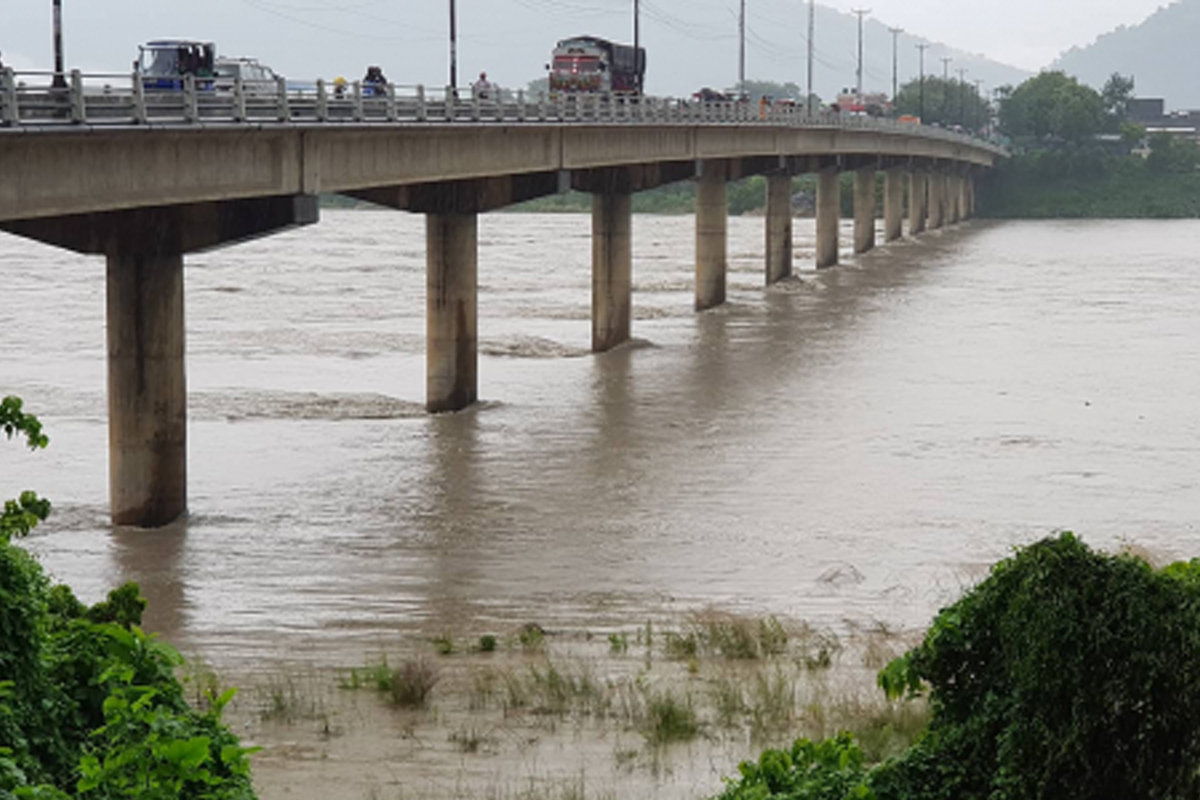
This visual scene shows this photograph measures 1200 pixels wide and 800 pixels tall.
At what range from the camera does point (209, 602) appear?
2616 cm

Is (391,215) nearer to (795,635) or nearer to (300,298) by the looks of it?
(300,298)

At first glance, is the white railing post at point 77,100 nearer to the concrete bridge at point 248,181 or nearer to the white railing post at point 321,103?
the concrete bridge at point 248,181

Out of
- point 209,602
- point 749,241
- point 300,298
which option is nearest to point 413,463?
point 209,602

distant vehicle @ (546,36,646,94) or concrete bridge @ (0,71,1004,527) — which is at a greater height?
distant vehicle @ (546,36,646,94)

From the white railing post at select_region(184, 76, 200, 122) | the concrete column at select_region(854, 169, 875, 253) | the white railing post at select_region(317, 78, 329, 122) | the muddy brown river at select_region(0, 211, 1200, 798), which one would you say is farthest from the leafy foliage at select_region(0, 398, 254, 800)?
the concrete column at select_region(854, 169, 875, 253)

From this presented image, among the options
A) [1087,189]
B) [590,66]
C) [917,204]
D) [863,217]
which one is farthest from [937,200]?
[590,66]

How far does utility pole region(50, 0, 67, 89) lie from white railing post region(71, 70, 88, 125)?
182mm

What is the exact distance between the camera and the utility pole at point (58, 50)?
25.3 meters

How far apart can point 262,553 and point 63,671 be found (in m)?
17.5

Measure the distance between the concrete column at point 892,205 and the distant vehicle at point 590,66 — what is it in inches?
1927

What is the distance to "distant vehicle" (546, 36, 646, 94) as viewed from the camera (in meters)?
69.4

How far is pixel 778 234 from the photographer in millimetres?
85500

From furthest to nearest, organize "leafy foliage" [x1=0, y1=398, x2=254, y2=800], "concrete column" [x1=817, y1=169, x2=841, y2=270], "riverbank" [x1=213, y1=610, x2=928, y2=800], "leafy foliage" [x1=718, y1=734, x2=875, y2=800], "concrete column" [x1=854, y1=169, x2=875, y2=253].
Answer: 1. "concrete column" [x1=854, y1=169, x2=875, y2=253]
2. "concrete column" [x1=817, y1=169, x2=841, y2=270]
3. "riverbank" [x1=213, y1=610, x2=928, y2=800]
4. "leafy foliage" [x1=718, y1=734, x2=875, y2=800]
5. "leafy foliage" [x1=0, y1=398, x2=254, y2=800]

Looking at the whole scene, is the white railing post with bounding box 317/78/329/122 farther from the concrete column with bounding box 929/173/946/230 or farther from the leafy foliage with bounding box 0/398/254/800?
the concrete column with bounding box 929/173/946/230
